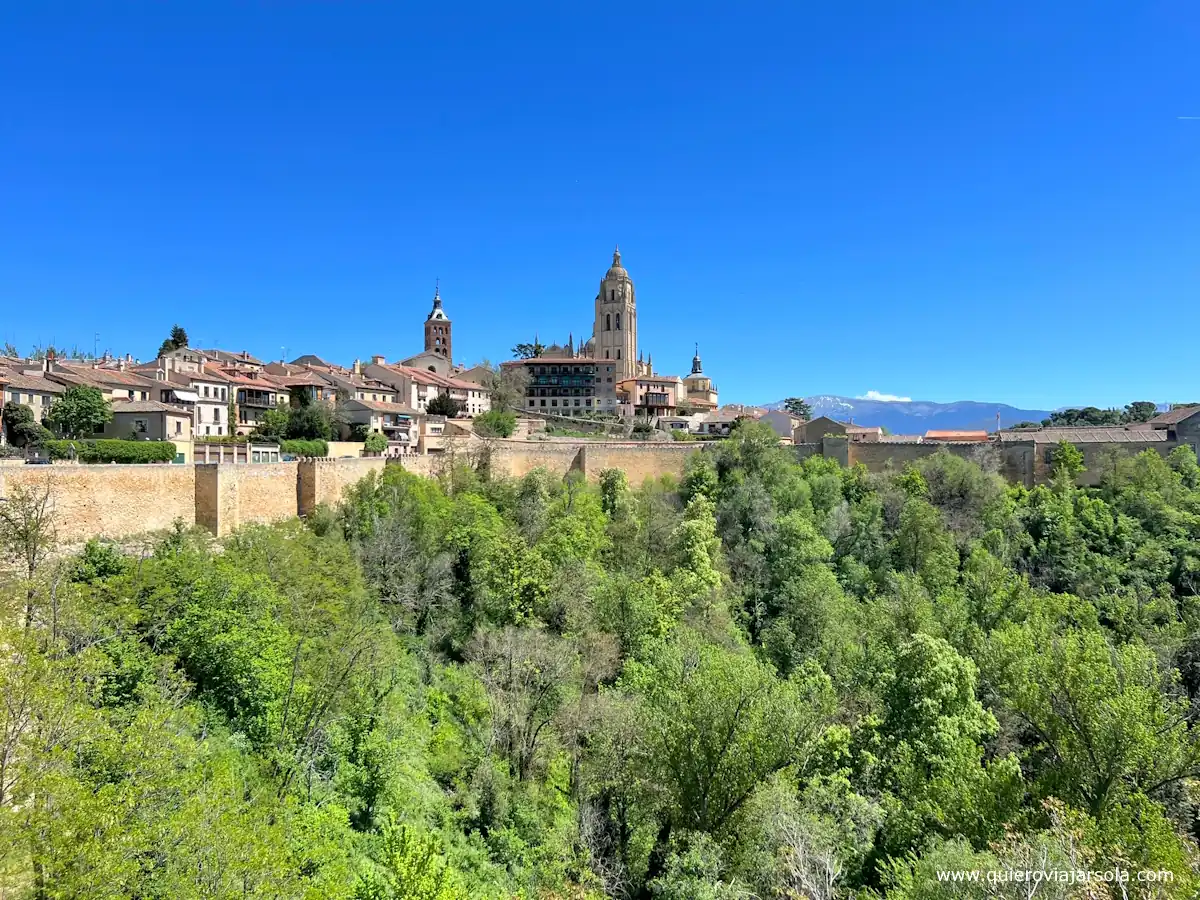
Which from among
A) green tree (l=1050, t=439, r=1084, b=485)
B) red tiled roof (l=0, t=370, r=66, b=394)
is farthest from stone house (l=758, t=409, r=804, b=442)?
red tiled roof (l=0, t=370, r=66, b=394)

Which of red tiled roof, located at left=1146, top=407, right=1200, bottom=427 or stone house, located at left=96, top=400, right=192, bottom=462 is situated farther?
red tiled roof, located at left=1146, top=407, right=1200, bottom=427

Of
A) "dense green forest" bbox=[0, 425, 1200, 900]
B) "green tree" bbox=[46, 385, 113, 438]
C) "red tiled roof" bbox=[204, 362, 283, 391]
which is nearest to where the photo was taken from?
"dense green forest" bbox=[0, 425, 1200, 900]

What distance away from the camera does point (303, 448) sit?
119 feet

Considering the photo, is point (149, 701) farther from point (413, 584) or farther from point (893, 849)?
point (893, 849)

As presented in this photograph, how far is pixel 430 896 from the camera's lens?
409 inches

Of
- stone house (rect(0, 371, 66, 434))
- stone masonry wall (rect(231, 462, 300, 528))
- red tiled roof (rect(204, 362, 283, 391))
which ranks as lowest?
stone masonry wall (rect(231, 462, 300, 528))

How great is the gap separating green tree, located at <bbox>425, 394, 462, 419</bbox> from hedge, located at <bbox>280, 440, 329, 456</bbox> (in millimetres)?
19322

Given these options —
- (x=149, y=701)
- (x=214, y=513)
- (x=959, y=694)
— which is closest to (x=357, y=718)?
(x=149, y=701)

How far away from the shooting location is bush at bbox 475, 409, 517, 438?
Result: 48234mm

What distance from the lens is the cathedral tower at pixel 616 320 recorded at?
9612cm

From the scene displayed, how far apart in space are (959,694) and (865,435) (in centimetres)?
4697

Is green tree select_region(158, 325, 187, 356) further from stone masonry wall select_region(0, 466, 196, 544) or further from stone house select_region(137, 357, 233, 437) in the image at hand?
stone masonry wall select_region(0, 466, 196, 544)

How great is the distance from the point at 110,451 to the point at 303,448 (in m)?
9.58

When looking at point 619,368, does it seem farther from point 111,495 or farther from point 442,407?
point 111,495
